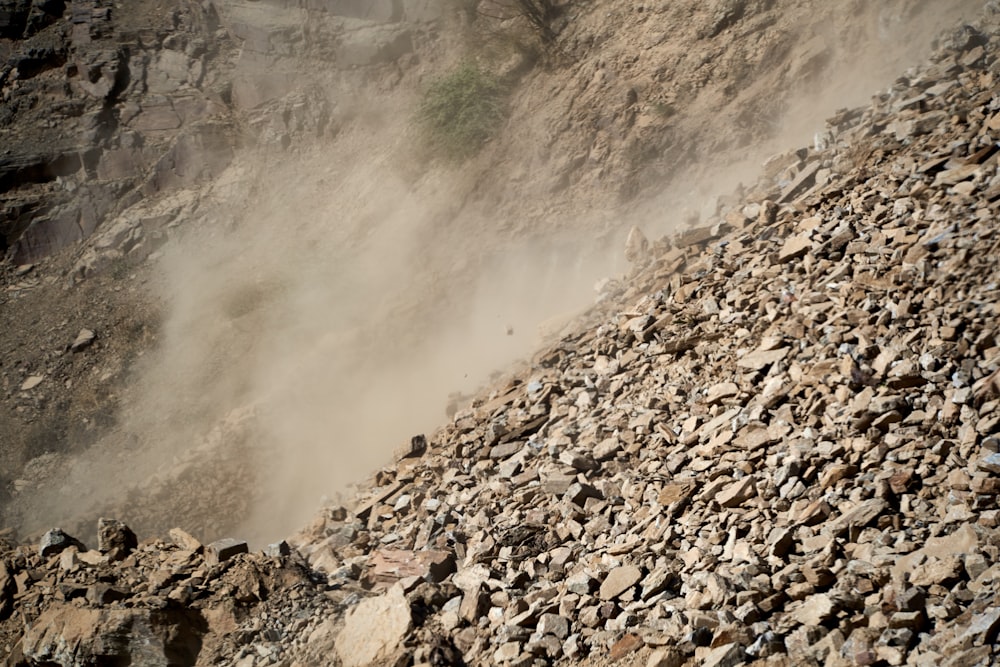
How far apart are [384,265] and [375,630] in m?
9.10

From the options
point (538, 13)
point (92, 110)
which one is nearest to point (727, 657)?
point (538, 13)

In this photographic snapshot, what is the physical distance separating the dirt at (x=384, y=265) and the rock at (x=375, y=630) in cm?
463

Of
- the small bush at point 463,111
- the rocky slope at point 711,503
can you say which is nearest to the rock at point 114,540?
the rocky slope at point 711,503

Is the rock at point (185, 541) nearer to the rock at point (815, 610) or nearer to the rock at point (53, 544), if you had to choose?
the rock at point (53, 544)

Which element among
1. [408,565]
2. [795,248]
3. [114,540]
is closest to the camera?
[408,565]

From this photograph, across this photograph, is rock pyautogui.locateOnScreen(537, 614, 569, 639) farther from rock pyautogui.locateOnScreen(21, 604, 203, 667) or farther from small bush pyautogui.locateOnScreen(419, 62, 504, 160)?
small bush pyautogui.locateOnScreen(419, 62, 504, 160)

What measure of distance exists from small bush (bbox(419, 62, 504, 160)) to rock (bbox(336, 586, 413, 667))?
1006 centimetres

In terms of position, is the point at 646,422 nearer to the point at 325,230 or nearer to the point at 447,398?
the point at 447,398

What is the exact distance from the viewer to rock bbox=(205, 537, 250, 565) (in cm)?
596

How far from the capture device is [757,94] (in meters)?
11.5

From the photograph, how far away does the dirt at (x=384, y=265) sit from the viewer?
35.1 ft

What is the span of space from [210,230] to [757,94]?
426 inches

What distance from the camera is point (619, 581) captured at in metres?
4.71

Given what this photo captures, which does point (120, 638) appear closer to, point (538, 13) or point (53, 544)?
point (53, 544)
